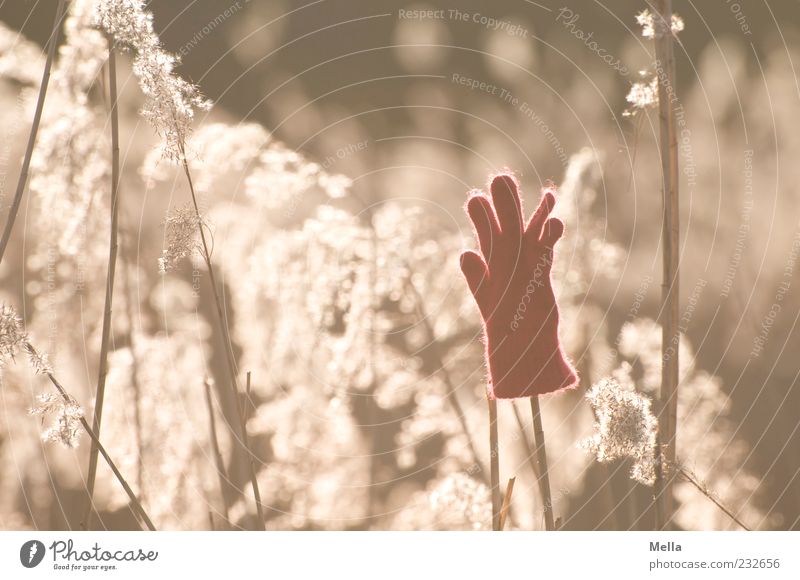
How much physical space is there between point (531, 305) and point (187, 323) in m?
0.53

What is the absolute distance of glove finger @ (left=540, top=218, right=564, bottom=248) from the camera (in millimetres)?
1025

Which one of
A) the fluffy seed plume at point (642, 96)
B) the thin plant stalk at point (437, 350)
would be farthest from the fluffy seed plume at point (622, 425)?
the fluffy seed plume at point (642, 96)

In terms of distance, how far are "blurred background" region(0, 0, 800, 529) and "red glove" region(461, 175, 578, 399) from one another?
0.10 metres

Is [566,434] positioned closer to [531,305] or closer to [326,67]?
[531,305]

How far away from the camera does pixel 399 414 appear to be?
1.15m

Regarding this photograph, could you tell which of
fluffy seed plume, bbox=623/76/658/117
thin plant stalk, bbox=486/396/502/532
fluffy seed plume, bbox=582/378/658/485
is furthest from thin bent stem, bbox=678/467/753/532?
fluffy seed plume, bbox=623/76/658/117

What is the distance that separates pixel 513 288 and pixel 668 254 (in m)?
0.24

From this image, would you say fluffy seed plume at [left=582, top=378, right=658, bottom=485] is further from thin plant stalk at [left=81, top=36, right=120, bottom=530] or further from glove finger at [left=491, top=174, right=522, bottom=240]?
thin plant stalk at [left=81, top=36, right=120, bottom=530]

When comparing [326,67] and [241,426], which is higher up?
[326,67]

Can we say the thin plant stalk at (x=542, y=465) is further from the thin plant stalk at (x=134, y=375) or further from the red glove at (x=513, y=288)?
the thin plant stalk at (x=134, y=375)

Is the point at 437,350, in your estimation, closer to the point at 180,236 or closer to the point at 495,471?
the point at 495,471

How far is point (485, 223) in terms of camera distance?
41.2 inches

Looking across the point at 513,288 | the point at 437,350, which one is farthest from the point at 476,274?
the point at 437,350
